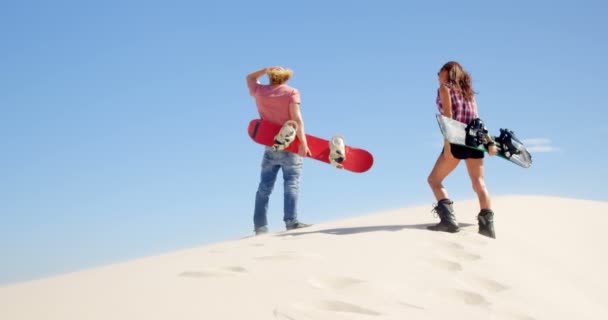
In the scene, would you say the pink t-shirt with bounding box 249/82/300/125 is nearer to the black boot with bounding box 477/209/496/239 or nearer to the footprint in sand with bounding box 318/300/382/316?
the black boot with bounding box 477/209/496/239

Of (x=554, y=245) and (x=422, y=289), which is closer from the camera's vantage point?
(x=422, y=289)

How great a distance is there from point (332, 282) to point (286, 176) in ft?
9.57

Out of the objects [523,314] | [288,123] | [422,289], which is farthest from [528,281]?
[288,123]

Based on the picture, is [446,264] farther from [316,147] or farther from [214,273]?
[316,147]

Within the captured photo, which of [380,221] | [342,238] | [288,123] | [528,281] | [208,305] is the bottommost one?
[208,305]

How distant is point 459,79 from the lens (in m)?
5.19

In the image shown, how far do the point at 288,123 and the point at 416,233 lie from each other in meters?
1.88

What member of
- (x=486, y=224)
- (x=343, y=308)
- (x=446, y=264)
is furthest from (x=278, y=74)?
(x=343, y=308)

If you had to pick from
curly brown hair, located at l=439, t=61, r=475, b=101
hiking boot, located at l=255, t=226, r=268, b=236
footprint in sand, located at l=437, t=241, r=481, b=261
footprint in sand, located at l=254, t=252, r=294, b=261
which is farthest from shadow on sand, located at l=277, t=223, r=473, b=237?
curly brown hair, located at l=439, t=61, r=475, b=101

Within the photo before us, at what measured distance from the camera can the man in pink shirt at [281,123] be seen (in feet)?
19.5

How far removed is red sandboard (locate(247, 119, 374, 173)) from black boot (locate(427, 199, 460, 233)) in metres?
1.27

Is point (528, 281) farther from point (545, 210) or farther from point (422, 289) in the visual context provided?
point (545, 210)

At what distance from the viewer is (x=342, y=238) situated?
14.8 ft

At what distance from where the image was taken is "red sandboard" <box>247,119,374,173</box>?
6.06 metres
